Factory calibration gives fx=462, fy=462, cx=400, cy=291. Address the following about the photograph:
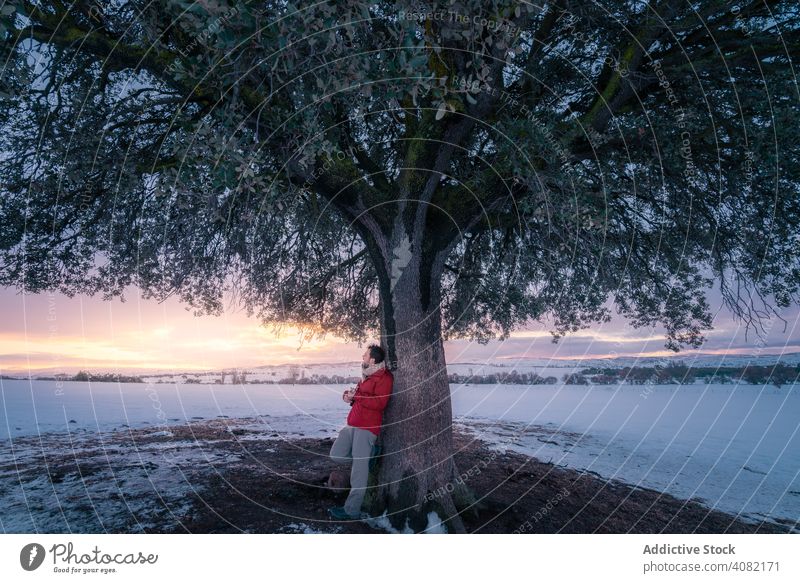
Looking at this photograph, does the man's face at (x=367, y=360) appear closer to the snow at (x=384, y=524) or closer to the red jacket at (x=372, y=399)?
the red jacket at (x=372, y=399)

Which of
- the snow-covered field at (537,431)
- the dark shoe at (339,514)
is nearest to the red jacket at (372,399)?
the dark shoe at (339,514)

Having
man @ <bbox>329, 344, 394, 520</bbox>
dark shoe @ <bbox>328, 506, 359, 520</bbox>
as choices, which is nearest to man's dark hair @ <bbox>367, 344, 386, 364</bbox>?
man @ <bbox>329, 344, 394, 520</bbox>

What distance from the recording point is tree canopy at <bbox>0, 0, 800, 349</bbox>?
6.21 metres

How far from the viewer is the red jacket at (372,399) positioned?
8203 mm

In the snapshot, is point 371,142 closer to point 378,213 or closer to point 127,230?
point 378,213

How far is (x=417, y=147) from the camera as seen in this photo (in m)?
8.70

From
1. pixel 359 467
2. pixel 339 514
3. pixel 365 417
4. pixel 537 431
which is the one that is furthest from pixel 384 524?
pixel 537 431

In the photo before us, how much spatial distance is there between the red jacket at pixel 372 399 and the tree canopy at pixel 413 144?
5.43 ft

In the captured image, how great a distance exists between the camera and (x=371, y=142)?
36.5ft

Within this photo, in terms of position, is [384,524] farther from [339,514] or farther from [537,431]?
[537,431]

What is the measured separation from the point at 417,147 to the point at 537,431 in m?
14.7

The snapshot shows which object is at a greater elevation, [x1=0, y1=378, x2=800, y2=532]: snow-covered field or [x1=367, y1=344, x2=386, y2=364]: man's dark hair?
[x1=367, y1=344, x2=386, y2=364]: man's dark hair

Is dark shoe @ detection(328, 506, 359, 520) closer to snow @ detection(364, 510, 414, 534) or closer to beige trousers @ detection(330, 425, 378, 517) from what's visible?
beige trousers @ detection(330, 425, 378, 517)

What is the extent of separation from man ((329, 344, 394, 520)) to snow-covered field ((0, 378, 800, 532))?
11.3ft
